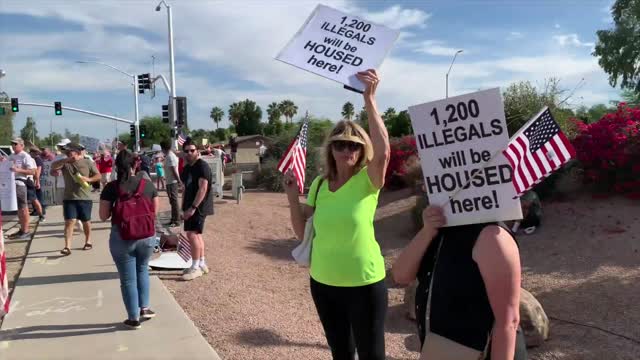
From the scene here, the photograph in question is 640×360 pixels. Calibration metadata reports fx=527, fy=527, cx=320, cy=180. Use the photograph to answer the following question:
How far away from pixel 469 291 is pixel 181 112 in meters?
21.0

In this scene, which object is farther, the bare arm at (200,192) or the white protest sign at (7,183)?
the white protest sign at (7,183)

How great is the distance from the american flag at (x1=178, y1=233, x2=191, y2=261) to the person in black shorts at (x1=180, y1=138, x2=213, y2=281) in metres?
0.24

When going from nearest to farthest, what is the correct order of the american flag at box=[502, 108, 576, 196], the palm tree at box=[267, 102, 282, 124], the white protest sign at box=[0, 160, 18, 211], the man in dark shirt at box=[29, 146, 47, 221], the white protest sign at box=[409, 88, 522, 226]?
the white protest sign at box=[409, 88, 522, 226] → the american flag at box=[502, 108, 576, 196] → the white protest sign at box=[0, 160, 18, 211] → the man in dark shirt at box=[29, 146, 47, 221] → the palm tree at box=[267, 102, 282, 124]

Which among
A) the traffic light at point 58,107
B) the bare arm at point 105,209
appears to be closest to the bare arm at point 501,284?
the bare arm at point 105,209

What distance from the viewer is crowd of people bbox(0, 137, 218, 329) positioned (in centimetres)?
491

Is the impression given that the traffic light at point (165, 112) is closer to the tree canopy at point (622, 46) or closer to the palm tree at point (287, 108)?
the tree canopy at point (622, 46)

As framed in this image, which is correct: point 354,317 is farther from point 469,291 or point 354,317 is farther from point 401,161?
point 401,161

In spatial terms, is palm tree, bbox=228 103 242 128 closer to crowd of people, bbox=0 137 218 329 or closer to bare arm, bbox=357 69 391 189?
crowd of people, bbox=0 137 218 329

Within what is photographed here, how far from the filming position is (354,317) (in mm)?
2936

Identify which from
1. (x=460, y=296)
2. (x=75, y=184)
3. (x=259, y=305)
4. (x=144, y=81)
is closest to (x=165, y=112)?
(x=144, y=81)

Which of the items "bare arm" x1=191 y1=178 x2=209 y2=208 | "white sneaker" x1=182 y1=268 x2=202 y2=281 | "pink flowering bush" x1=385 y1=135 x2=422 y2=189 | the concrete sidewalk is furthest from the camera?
"pink flowering bush" x1=385 y1=135 x2=422 y2=189

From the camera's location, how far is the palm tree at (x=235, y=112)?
8619 centimetres

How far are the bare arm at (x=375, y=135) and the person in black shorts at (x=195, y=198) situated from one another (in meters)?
3.98

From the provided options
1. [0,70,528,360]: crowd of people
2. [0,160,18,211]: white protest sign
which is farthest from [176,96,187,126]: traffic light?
[0,70,528,360]: crowd of people
